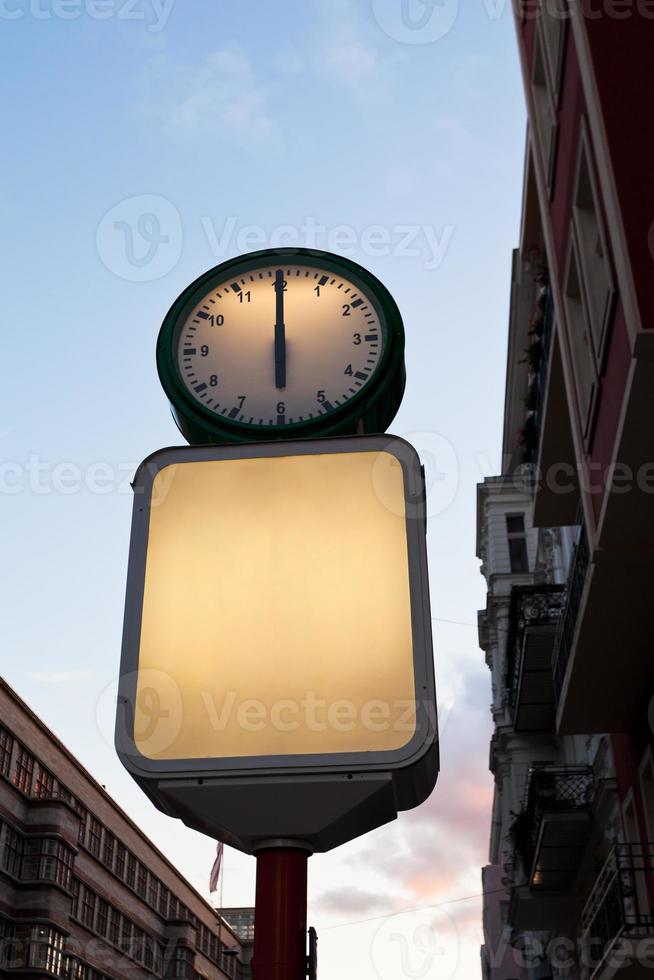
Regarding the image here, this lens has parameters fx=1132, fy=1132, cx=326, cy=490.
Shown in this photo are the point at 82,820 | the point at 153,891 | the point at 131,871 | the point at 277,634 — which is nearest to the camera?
the point at 277,634

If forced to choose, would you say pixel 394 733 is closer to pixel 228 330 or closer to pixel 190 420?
pixel 190 420

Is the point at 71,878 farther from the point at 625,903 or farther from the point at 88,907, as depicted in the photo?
the point at 625,903

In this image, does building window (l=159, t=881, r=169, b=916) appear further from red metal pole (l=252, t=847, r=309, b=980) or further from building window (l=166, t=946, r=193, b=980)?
red metal pole (l=252, t=847, r=309, b=980)

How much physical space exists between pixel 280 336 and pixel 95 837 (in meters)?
53.6

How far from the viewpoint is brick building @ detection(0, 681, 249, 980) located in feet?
142

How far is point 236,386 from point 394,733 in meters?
1.24

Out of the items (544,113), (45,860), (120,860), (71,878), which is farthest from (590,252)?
(120,860)

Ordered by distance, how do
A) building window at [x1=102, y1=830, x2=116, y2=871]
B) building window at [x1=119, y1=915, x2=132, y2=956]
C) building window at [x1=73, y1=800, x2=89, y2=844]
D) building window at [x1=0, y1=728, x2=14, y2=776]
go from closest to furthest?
building window at [x1=0, y1=728, x2=14, y2=776], building window at [x1=73, y1=800, x2=89, y2=844], building window at [x1=102, y1=830, x2=116, y2=871], building window at [x1=119, y1=915, x2=132, y2=956]

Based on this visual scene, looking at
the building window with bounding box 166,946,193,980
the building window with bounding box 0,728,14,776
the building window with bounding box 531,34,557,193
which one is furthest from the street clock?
the building window with bounding box 166,946,193,980

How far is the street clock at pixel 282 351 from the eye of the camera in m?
3.28

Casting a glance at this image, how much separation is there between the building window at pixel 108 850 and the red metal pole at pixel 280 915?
5442cm

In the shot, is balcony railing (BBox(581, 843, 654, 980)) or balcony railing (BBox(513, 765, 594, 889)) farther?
balcony railing (BBox(513, 765, 594, 889))

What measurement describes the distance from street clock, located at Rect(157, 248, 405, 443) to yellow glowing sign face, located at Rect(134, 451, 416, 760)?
1.10ft

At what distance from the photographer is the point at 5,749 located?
44375 millimetres
